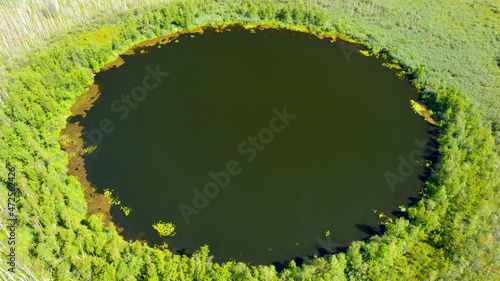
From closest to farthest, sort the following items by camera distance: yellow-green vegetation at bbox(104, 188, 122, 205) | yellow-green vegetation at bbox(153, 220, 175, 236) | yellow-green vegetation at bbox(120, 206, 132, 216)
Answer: yellow-green vegetation at bbox(153, 220, 175, 236) < yellow-green vegetation at bbox(120, 206, 132, 216) < yellow-green vegetation at bbox(104, 188, 122, 205)

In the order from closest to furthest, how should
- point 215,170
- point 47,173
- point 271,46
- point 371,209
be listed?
point 47,173, point 371,209, point 215,170, point 271,46

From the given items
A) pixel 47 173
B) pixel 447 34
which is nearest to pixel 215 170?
pixel 47 173

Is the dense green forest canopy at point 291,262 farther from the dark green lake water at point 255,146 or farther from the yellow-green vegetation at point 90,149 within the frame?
the dark green lake water at point 255,146

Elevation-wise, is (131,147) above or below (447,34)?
below

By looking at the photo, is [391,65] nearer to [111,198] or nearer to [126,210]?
[126,210]

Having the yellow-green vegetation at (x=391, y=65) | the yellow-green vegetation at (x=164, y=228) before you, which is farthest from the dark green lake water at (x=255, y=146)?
the yellow-green vegetation at (x=391, y=65)

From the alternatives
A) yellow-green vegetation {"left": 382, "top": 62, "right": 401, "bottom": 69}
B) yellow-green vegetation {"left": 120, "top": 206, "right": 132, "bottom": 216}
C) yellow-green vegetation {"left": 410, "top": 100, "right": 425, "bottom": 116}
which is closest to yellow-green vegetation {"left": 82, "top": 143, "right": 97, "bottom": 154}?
yellow-green vegetation {"left": 120, "top": 206, "right": 132, "bottom": 216}

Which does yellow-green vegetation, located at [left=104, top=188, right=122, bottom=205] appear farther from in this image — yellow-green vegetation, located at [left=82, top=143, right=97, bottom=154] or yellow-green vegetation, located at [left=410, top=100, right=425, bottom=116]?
yellow-green vegetation, located at [left=410, top=100, right=425, bottom=116]

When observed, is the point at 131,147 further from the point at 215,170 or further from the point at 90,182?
the point at 215,170
